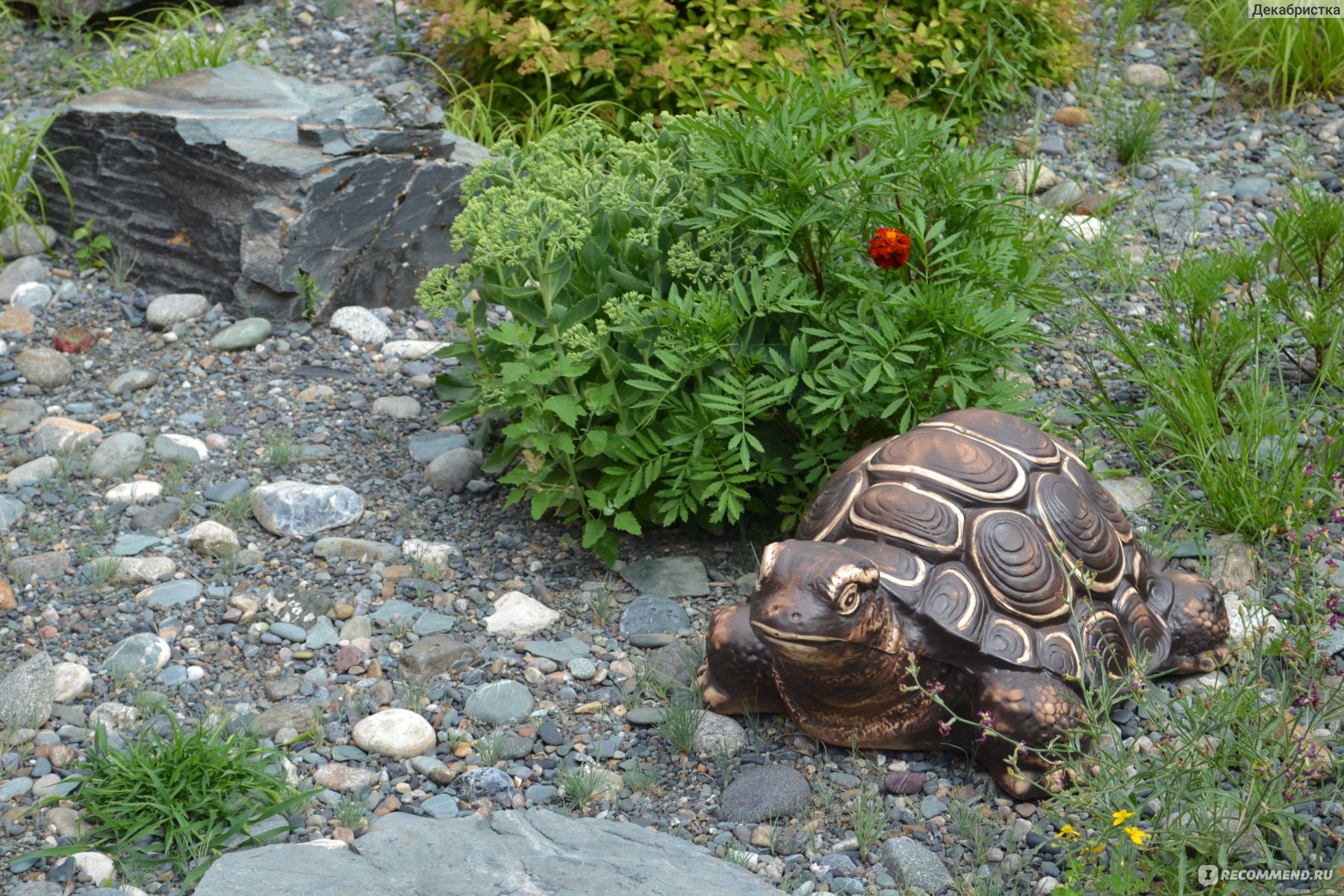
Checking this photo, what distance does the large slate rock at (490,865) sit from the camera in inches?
101

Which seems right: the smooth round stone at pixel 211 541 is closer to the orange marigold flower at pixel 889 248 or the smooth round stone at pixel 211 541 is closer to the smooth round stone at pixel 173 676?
the smooth round stone at pixel 173 676

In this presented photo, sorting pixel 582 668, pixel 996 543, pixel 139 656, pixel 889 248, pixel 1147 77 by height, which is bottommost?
pixel 582 668

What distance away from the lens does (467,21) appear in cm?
616

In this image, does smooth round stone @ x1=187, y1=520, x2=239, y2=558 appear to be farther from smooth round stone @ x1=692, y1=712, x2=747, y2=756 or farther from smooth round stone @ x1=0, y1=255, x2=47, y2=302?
smooth round stone @ x1=0, y1=255, x2=47, y2=302

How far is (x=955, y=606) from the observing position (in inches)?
116

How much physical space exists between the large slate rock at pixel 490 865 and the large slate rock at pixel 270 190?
298cm

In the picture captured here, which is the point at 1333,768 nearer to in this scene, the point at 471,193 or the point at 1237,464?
the point at 1237,464

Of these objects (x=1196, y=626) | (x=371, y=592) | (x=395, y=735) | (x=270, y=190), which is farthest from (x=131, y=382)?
(x=1196, y=626)

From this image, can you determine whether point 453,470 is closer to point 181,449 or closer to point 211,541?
point 211,541

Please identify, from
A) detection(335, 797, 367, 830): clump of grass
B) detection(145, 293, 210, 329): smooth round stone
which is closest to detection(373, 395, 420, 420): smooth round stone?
detection(145, 293, 210, 329): smooth round stone

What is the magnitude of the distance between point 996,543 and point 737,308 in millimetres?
1041

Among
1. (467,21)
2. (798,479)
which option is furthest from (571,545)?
(467,21)

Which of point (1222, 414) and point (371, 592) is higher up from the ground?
point (1222, 414)

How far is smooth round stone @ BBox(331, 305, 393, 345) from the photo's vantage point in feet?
16.9
